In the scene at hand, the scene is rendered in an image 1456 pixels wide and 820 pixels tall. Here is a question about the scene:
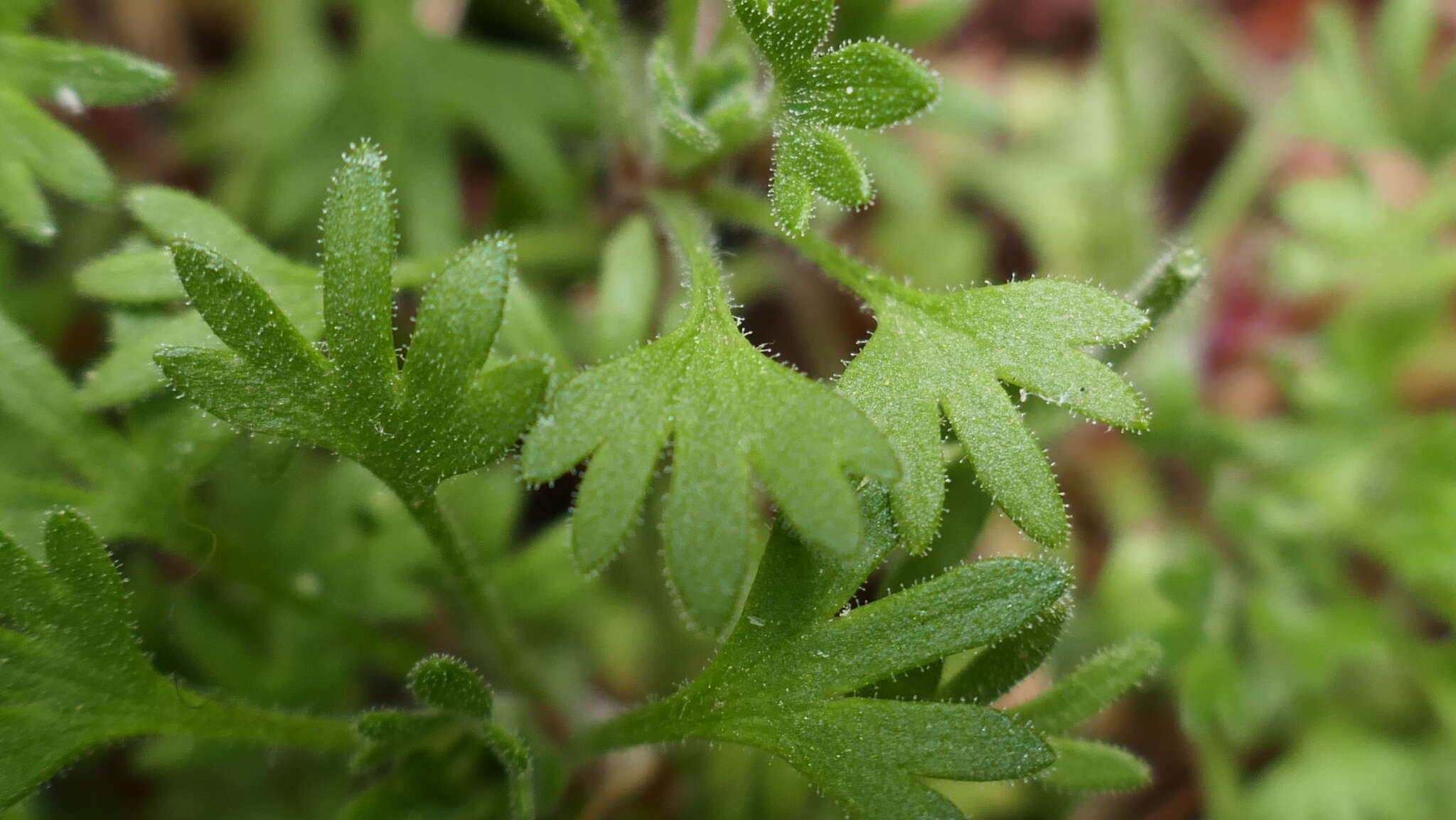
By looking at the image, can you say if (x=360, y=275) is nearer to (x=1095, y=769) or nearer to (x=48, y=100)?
(x=48, y=100)

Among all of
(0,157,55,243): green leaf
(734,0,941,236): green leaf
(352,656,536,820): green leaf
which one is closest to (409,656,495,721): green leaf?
(352,656,536,820): green leaf

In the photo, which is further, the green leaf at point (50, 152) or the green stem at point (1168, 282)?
the green leaf at point (50, 152)

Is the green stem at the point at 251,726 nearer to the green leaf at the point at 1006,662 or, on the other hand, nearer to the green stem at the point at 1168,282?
the green leaf at the point at 1006,662

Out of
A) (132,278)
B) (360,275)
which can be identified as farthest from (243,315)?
(132,278)

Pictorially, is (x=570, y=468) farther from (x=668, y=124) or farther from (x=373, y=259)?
(x=668, y=124)

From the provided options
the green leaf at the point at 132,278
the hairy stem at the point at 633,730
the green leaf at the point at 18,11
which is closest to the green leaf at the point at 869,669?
the hairy stem at the point at 633,730

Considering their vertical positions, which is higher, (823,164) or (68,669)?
(823,164)

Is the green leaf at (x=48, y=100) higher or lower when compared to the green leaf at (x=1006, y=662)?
lower
